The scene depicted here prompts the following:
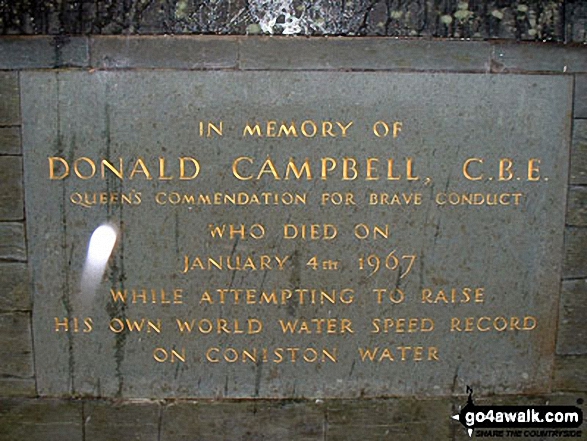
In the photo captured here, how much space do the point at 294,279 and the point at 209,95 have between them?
94cm

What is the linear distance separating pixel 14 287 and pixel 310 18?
1868mm

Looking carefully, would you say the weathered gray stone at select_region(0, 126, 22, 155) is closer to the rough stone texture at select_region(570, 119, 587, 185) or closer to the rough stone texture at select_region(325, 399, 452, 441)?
the rough stone texture at select_region(325, 399, 452, 441)

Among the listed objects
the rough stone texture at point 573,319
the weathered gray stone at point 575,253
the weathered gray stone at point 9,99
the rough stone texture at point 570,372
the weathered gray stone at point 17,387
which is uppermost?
the weathered gray stone at point 9,99

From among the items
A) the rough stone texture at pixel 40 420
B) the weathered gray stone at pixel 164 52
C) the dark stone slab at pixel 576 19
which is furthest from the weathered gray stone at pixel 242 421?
the dark stone slab at pixel 576 19

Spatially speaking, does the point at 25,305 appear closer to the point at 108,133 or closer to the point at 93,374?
the point at 93,374

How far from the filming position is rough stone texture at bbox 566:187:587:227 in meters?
2.83

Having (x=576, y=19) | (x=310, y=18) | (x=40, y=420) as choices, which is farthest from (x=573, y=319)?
(x=40, y=420)

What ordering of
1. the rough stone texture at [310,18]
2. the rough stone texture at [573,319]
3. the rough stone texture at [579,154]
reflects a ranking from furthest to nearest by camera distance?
the rough stone texture at [573,319] < the rough stone texture at [579,154] < the rough stone texture at [310,18]

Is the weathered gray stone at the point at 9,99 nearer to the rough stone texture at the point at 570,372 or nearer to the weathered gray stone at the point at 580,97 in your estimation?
the weathered gray stone at the point at 580,97

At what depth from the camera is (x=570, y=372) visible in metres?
2.97

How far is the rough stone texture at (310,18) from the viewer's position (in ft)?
8.76

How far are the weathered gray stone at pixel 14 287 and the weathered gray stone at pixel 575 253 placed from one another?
2.57 meters

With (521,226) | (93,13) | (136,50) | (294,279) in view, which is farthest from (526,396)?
(93,13)

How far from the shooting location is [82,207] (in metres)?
2.78
